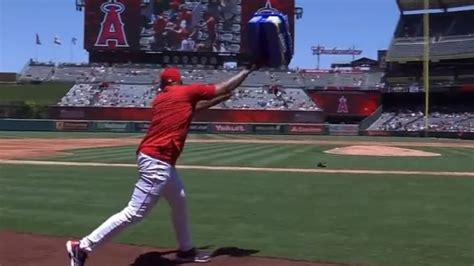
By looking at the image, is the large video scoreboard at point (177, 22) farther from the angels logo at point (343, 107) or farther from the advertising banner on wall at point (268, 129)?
the angels logo at point (343, 107)

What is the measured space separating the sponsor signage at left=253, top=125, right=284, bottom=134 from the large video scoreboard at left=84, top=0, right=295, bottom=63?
28.2 ft

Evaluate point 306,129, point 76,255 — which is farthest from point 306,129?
point 76,255

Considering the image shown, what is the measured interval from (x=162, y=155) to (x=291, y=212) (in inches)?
146

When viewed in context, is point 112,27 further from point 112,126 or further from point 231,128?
point 231,128

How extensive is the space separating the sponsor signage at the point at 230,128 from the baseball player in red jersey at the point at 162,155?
154 ft

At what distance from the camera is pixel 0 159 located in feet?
61.8

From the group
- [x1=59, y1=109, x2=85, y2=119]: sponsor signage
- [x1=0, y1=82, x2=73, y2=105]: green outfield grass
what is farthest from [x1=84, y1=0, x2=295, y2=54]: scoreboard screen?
[x1=0, y1=82, x2=73, y2=105]: green outfield grass

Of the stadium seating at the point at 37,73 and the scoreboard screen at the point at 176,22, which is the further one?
the stadium seating at the point at 37,73

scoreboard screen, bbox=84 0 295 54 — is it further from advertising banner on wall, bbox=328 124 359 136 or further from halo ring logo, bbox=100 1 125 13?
advertising banner on wall, bbox=328 124 359 136

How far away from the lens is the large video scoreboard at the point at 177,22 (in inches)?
2343

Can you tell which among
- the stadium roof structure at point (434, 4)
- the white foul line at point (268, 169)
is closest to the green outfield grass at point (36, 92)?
the stadium roof structure at point (434, 4)

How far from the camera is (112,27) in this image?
60094 millimetres

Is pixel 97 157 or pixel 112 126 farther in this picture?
pixel 112 126

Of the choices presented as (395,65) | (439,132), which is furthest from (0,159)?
(395,65)
